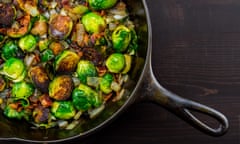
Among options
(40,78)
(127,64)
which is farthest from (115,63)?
(40,78)

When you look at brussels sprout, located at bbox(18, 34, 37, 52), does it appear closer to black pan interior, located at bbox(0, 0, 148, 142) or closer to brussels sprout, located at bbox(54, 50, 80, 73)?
brussels sprout, located at bbox(54, 50, 80, 73)

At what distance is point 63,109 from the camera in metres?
1.66

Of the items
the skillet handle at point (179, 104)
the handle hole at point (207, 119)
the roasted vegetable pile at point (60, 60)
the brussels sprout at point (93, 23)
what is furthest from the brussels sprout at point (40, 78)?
the handle hole at point (207, 119)

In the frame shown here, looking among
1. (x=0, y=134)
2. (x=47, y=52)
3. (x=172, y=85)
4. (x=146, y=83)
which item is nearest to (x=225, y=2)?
(x=172, y=85)

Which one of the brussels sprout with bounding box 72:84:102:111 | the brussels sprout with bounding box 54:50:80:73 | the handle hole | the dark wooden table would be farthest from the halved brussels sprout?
the handle hole

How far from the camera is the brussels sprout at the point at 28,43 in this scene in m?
1.68

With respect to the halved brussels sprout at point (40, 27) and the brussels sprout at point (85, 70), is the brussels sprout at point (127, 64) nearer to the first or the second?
the brussels sprout at point (85, 70)

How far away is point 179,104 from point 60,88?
416mm

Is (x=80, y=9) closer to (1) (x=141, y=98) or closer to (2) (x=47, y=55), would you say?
(2) (x=47, y=55)

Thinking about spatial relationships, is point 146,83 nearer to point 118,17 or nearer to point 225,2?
point 118,17

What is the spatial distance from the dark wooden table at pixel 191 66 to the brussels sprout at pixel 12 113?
34 cm

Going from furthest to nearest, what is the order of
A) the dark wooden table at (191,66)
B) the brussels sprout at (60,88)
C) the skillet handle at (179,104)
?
the dark wooden table at (191,66) → the brussels sprout at (60,88) → the skillet handle at (179,104)

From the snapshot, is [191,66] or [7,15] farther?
[191,66]

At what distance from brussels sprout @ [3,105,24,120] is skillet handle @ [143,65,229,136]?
0.45 metres
